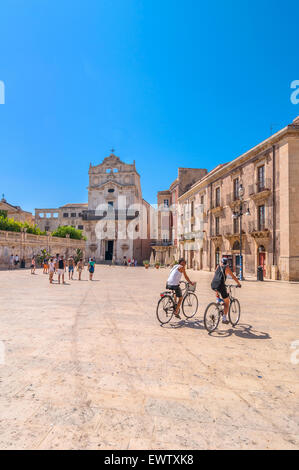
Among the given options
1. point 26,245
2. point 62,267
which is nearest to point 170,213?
point 26,245

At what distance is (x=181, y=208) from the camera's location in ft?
135

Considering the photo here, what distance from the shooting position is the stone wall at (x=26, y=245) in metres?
28.7

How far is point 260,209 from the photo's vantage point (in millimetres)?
22141

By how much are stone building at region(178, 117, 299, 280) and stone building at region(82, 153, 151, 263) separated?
23338 millimetres

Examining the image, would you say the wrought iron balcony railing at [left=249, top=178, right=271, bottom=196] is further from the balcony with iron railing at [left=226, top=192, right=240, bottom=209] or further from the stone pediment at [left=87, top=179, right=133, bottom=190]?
the stone pediment at [left=87, top=179, right=133, bottom=190]

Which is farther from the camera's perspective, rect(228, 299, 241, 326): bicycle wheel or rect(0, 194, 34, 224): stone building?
rect(0, 194, 34, 224): stone building

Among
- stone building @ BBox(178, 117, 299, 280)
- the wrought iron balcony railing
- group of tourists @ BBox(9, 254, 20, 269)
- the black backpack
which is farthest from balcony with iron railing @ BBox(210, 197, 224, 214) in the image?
the black backpack

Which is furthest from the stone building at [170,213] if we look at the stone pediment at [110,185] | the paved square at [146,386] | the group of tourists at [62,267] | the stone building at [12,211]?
the paved square at [146,386]

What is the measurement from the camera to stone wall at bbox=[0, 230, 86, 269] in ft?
94.0

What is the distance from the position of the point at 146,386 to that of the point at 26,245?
32.1 m

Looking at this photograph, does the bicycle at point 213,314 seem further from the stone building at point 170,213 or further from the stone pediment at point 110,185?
the stone pediment at point 110,185

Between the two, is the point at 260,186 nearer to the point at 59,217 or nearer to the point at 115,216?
the point at 115,216
